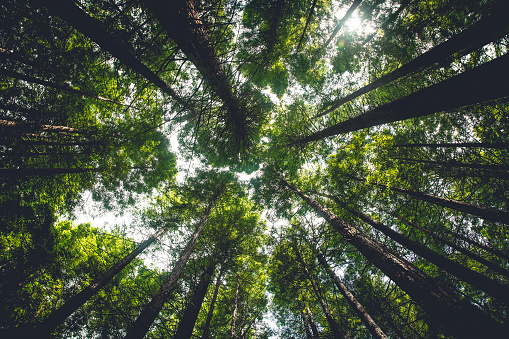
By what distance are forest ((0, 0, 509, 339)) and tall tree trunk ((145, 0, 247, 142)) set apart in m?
0.06

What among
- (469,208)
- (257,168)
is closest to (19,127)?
(257,168)

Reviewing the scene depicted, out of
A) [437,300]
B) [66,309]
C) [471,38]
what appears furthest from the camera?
[66,309]

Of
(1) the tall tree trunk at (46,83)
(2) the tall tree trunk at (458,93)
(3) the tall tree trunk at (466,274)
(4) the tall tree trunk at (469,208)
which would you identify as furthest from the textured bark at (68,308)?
(4) the tall tree trunk at (469,208)

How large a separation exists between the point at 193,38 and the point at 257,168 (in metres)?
6.54

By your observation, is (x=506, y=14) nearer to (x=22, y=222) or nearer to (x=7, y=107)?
(x=7, y=107)

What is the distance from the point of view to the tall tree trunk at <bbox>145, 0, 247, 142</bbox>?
207 cm

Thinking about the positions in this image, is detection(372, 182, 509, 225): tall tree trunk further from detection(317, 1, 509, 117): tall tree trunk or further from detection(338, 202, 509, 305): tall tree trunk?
detection(317, 1, 509, 117): tall tree trunk

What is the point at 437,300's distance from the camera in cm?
243

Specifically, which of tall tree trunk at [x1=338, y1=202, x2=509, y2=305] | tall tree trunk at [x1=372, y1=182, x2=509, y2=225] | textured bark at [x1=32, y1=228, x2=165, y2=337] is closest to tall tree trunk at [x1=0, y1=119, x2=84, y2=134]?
textured bark at [x1=32, y1=228, x2=165, y2=337]

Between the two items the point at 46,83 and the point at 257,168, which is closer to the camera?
the point at 46,83

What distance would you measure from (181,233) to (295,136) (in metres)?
7.05

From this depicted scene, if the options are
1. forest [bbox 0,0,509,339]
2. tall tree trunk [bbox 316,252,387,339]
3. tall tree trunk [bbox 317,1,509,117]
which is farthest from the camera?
tall tree trunk [bbox 316,252,387,339]

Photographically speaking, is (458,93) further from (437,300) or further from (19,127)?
(19,127)

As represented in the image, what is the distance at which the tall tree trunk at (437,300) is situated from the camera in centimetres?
198
